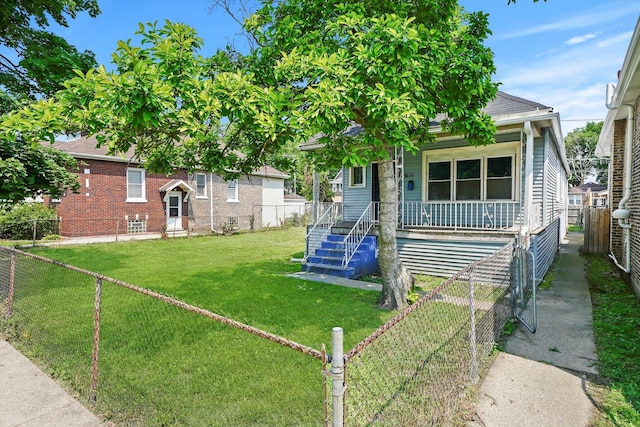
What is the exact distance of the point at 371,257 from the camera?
8961 millimetres

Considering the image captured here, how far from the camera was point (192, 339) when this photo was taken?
459 cm

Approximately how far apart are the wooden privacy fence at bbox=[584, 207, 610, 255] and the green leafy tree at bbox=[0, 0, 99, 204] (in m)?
14.9

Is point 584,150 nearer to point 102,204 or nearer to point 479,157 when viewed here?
point 479,157

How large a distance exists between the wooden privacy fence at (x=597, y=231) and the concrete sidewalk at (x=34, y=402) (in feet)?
46.7

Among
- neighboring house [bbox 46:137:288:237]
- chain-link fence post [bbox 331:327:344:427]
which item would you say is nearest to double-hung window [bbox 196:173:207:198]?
neighboring house [bbox 46:137:288:237]

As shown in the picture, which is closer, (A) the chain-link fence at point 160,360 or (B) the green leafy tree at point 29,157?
(A) the chain-link fence at point 160,360

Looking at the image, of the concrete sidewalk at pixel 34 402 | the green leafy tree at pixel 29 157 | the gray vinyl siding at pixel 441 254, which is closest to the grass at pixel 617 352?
the gray vinyl siding at pixel 441 254

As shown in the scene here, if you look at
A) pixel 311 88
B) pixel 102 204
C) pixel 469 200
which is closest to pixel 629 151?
pixel 469 200

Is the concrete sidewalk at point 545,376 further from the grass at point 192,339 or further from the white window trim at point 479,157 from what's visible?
the white window trim at point 479,157

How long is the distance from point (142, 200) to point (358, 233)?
13253 millimetres

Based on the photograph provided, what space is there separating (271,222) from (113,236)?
10520mm

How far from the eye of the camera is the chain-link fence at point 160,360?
9.77 ft

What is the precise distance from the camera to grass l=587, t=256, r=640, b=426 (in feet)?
10.1

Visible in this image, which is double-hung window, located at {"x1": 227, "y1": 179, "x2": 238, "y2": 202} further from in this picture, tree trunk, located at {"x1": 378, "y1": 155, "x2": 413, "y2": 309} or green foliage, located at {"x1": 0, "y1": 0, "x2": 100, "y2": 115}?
tree trunk, located at {"x1": 378, "y1": 155, "x2": 413, "y2": 309}
